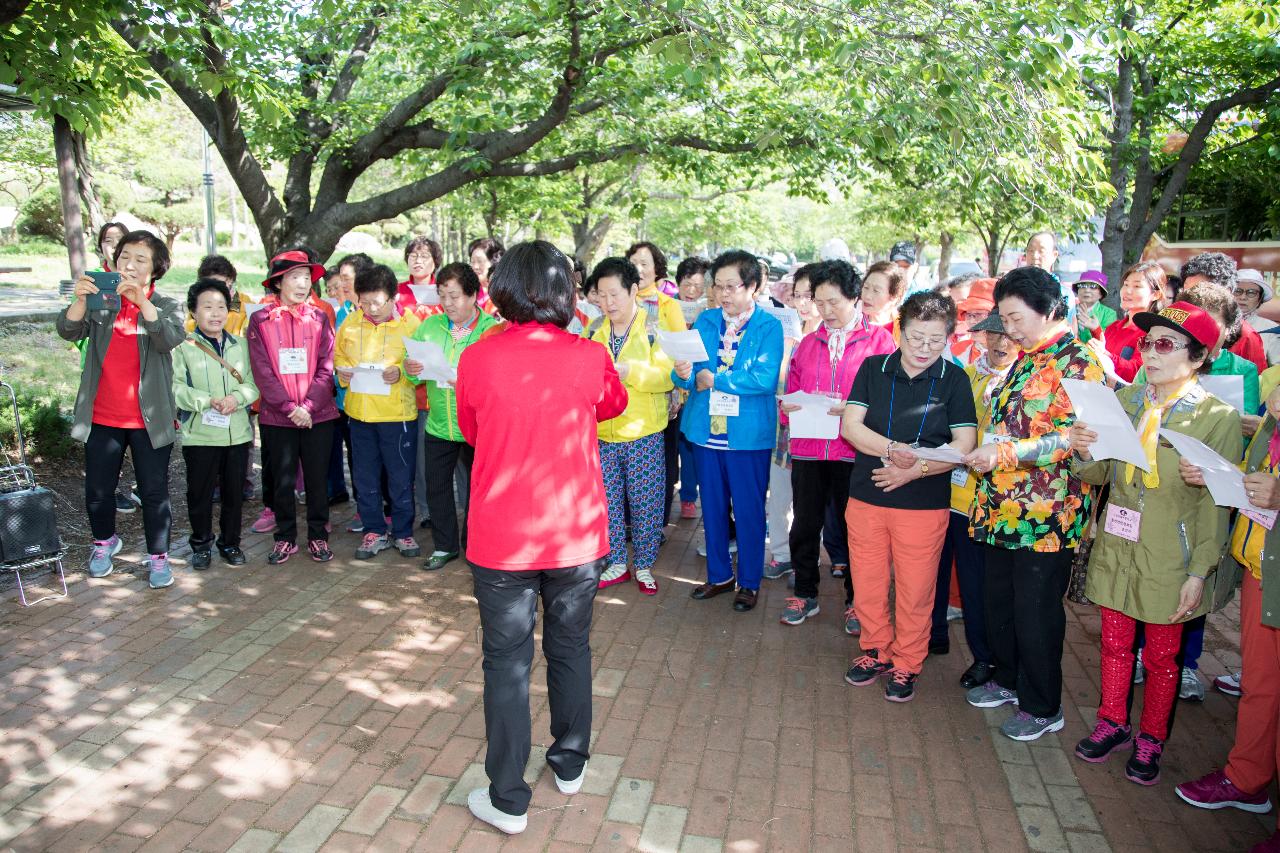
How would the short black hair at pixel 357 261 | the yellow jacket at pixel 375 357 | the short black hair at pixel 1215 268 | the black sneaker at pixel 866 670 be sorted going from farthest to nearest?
the short black hair at pixel 357 261, the yellow jacket at pixel 375 357, the short black hair at pixel 1215 268, the black sneaker at pixel 866 670

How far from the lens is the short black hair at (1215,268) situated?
4.60 m

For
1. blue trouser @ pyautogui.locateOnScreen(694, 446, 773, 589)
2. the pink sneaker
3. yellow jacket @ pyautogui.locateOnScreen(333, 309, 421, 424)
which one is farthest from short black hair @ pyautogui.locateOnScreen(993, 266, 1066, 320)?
the pink sneaker

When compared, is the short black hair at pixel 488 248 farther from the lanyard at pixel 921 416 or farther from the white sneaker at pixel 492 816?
the white sneaker at pixel 492 816

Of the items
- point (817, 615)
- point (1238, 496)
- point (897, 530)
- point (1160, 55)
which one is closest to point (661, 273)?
point (817, 615)

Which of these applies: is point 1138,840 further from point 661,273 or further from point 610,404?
point 661,273

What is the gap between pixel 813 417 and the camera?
4.65m

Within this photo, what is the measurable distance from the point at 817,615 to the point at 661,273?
3.08m

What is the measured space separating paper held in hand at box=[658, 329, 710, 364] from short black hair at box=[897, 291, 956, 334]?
3.70 feet

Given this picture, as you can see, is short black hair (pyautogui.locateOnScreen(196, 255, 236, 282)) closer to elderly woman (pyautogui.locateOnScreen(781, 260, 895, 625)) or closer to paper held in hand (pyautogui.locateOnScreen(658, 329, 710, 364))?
paper held in hand (pyautogui.locateOnScreen(658, 329, 710, 364))

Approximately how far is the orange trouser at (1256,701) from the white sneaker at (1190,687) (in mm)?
843

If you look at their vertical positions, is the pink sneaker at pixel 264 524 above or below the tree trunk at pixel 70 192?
below

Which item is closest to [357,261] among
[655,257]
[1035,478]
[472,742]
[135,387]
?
[135,387]

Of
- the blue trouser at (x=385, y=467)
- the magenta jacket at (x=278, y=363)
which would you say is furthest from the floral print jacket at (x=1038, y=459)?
the magenta jacket at (x=278, y=363)

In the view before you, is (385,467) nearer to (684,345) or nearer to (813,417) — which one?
(684,345)
